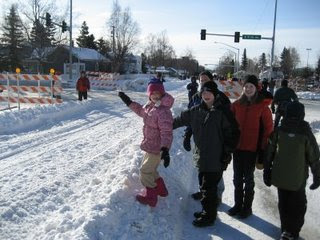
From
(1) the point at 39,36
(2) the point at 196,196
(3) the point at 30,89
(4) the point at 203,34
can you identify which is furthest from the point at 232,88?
(1) the point at 39,36

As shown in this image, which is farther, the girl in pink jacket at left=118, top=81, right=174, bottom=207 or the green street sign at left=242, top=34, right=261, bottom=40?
the green street sign at left=242, top=34, right=261, bottom=40

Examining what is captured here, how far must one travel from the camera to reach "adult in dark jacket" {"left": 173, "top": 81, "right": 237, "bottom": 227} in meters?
5.40

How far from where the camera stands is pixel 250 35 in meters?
37.6

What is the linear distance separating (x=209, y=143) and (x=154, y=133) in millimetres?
765

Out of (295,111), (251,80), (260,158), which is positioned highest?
(251,80)

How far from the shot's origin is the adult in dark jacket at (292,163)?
5055 millimetres

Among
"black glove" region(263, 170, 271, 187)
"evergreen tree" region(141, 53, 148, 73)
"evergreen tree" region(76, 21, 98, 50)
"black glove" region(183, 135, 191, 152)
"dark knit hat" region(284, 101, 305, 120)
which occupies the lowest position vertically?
"black glove" region(263, 170, 271, 187)

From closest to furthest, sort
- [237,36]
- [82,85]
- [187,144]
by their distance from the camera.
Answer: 1. [187,144]
2. [82,85]
3. [237,36]

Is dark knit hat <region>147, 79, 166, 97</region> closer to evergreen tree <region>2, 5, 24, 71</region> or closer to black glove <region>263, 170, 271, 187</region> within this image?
black glove <region>263, 170, 271, 187</region>

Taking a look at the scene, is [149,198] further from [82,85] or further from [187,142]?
[82,85]

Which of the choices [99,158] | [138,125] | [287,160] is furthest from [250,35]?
[287,160]

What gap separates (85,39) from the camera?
8725cm

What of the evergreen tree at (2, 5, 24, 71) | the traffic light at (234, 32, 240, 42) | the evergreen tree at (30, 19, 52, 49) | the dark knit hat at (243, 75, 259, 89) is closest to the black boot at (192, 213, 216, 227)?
the dark knit hat at (243, 75, 259, 89)

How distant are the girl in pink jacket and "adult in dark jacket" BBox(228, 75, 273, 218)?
109cm
